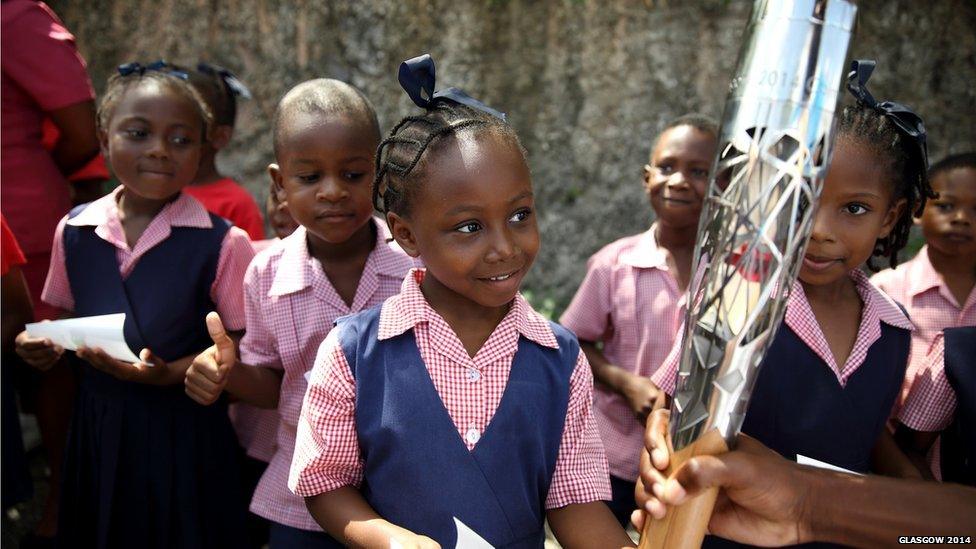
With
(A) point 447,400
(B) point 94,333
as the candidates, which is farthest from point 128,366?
(A) point 447,400

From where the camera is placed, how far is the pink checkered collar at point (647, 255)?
259 centimetres

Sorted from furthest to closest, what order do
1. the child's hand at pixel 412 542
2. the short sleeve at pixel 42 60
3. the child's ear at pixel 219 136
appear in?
the child's ear at pixel 219 136
the short sleeve at pixel 42 60
the child's hand at pixel 412 542

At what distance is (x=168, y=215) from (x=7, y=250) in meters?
0.51

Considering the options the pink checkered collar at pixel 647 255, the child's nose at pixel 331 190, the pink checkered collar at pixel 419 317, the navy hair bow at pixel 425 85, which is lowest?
the pink checkered collar at pixel 647 255

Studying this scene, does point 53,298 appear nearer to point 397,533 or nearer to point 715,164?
point 397,533

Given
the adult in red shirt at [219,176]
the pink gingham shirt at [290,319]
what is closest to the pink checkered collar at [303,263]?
the pink gingham shirt at [290,319]

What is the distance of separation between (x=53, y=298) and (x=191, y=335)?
0.48 m

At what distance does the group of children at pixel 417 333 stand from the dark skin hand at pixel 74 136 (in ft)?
1.49

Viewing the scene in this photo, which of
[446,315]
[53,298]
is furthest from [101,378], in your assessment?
[446,315]

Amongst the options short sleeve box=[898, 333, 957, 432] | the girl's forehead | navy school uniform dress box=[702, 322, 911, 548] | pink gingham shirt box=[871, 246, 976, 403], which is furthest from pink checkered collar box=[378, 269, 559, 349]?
pink gingham shirt box=[871, 246, 976, 403]

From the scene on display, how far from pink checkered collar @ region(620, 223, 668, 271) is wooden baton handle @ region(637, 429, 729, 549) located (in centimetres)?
131

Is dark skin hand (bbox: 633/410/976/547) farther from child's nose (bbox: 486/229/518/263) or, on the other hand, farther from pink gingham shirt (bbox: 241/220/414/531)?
pink gingham shirt (bbox: 241/220/414/531)

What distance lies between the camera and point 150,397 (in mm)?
2406

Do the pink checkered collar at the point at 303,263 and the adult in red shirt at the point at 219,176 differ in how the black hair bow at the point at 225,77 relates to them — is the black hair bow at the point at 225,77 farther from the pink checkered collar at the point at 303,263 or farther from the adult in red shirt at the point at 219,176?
the pink checkered collar at the point at 303,263
